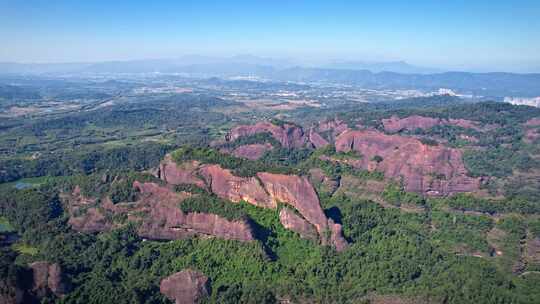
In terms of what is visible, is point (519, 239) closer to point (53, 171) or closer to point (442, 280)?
point (442, 280)

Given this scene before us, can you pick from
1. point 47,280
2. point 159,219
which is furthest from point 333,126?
point 47,280

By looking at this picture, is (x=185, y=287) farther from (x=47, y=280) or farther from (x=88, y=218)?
(x=88, y=218)

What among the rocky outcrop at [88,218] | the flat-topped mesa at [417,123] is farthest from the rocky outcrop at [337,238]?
the flat-topped mesa at [417,123]

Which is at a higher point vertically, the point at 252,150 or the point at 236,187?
the point at 236,187

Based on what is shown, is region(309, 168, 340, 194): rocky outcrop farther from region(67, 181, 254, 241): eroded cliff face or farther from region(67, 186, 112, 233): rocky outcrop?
region(67, 186, 112, 233): rocky outcrop

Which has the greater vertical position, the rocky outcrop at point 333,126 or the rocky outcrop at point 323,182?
the rocky outcrop at point 333,126

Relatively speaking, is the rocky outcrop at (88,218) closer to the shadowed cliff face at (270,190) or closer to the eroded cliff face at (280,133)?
the shadowed cliff face at (270,190)
